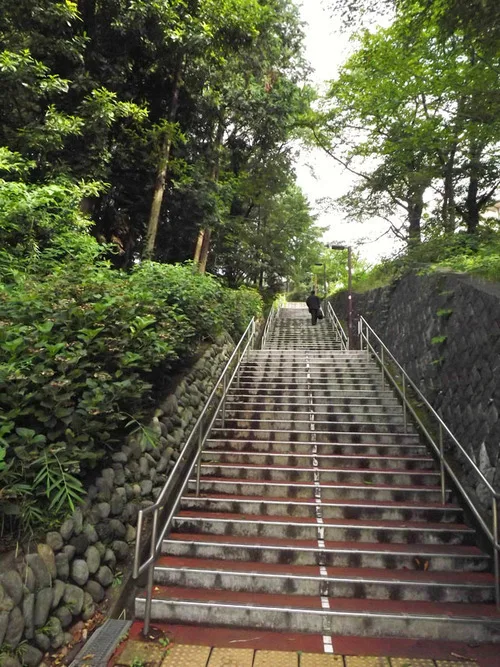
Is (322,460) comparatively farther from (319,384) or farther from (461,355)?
(319,384)

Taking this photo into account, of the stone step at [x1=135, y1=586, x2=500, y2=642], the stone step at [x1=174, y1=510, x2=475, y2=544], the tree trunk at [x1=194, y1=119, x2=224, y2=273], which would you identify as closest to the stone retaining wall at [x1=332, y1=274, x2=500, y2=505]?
the stone step at [x1=174, y1=510, x2=475, y2=544]

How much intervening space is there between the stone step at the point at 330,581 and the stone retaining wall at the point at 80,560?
508 mm

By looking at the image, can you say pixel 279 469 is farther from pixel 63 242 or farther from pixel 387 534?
pixel 63 242

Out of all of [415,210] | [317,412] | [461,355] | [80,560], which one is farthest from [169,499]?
[415,210]

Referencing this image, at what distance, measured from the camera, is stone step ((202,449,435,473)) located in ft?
16.5

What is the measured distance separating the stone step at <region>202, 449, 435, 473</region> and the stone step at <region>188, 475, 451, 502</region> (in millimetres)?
362

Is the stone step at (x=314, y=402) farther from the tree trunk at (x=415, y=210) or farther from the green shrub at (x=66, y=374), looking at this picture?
the tree trunk at (x=415, y=210)

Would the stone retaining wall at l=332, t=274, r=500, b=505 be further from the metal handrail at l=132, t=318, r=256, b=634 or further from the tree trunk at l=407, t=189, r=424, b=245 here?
the tree trunk at l=407, t=189, r=424, b=245

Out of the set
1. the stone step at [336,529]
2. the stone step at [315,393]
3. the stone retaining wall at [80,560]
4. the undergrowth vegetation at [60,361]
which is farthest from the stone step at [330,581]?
the stone step at [315,393]

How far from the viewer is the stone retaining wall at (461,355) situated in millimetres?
4438

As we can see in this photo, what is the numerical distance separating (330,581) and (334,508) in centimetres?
95

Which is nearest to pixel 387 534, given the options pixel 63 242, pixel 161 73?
pixel 63 242

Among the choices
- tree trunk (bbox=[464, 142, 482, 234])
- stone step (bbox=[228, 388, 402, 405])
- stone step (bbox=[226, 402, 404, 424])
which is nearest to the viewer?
stone step (bbox=[226, 402, 404, 424])

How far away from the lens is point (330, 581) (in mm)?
3260
